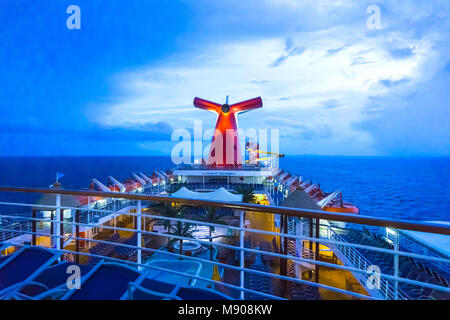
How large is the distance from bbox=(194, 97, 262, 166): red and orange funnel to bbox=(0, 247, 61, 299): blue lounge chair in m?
17.4

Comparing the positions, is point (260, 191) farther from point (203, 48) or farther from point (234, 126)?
point (203, 48)

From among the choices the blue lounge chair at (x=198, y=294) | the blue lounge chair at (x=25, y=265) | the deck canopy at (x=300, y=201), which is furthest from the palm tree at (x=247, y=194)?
the blue lounge chair at (x=198, y=294)

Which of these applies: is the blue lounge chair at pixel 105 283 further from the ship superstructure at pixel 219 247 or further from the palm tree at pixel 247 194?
the palm tree at pixel 247 194

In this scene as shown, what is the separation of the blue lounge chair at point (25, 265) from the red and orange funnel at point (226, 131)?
17448 mm

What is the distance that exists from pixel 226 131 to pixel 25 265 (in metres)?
17.7

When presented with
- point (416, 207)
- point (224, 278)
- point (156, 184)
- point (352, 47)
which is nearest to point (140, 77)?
point (156, 184)

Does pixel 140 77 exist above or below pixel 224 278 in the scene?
above

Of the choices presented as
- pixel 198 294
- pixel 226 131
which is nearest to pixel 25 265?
pixel 198 294

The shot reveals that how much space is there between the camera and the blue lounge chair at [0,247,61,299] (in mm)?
1602

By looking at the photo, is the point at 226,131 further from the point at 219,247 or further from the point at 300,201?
the point at 300,201

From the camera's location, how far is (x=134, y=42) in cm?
1627

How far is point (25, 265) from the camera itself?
5.76 feet
